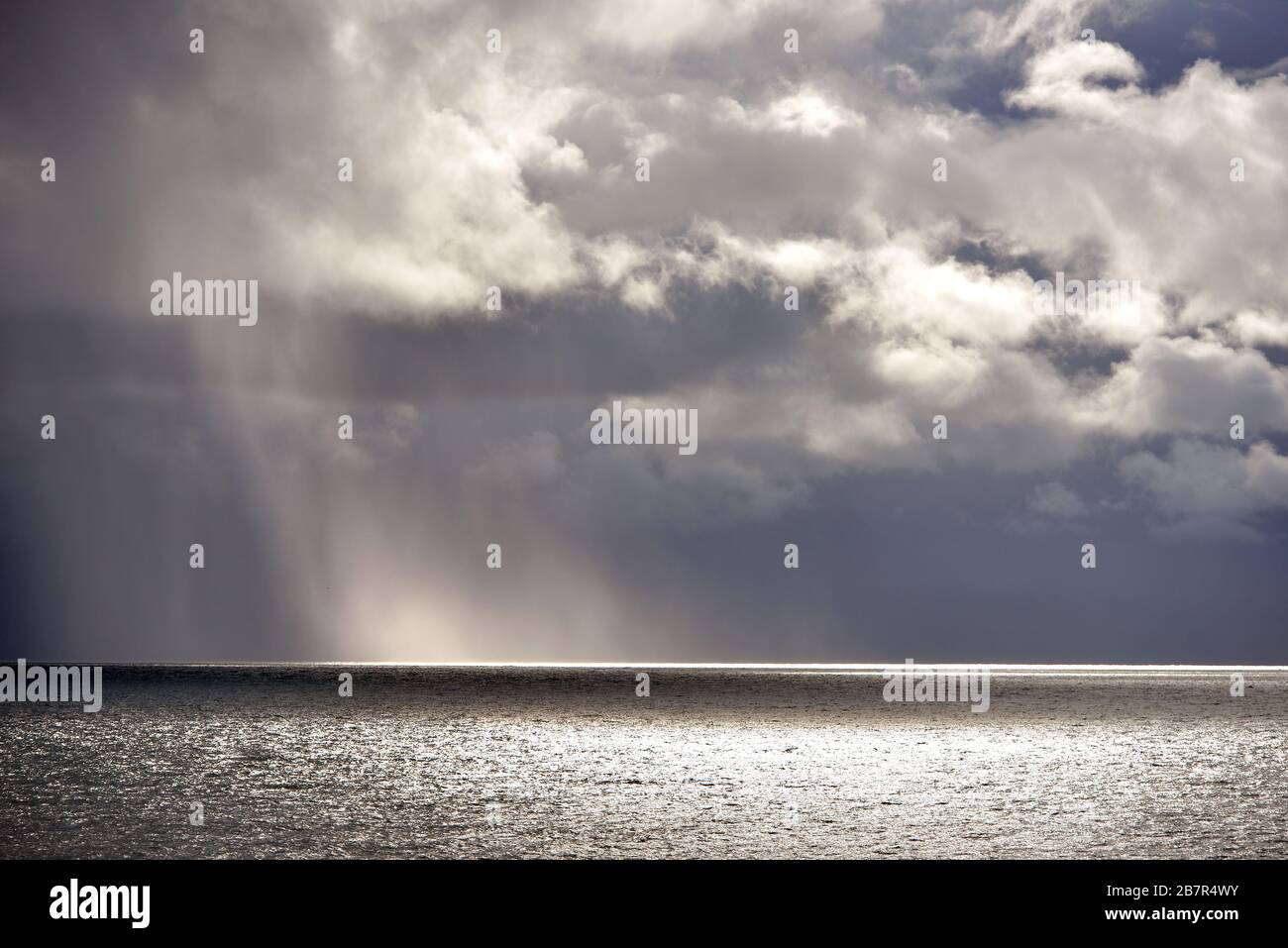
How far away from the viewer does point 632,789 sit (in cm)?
5812

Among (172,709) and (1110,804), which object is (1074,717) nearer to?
(1110,804)

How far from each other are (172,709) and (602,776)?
95271 millimetres

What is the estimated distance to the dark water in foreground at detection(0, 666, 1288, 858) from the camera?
133 feet

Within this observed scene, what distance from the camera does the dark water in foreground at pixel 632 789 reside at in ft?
133

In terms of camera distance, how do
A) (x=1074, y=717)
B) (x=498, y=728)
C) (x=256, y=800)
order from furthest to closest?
(x=1074, y=717) → (x=498, y=728) → (x=256, y=800)

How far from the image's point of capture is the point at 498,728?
360 feet
